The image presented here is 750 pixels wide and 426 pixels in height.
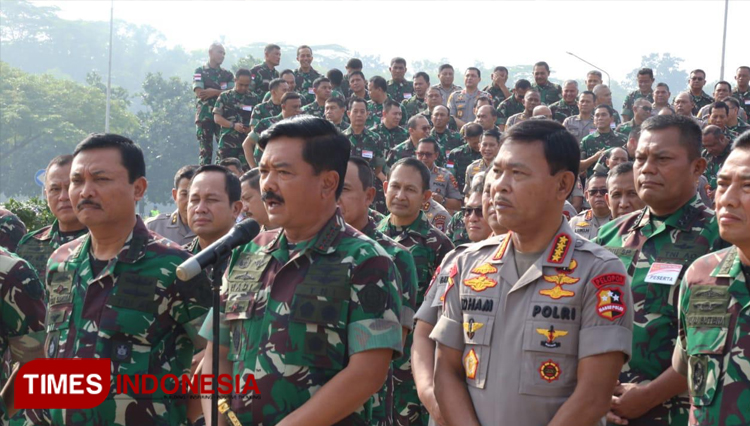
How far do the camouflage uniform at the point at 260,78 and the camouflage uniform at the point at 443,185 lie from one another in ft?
18.2

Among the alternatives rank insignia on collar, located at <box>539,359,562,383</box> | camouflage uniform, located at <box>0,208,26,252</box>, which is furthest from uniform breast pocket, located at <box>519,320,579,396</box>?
camouflage uniform, located at <box>0,208,26,252</box>

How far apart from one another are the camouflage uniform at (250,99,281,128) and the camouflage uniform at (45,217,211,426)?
381 inches

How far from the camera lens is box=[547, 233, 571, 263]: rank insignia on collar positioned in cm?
313

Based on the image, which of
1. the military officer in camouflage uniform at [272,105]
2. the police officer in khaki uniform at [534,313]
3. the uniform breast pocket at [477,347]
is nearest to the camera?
the police officer in khaki uniform at [534,313]

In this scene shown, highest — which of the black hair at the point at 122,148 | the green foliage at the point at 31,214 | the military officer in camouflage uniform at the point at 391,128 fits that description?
the black hair at the point at 122,148

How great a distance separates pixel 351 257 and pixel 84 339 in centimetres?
121

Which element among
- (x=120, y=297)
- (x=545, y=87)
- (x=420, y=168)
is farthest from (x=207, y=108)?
(x=120, y=297)

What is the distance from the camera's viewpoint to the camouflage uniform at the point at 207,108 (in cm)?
1521

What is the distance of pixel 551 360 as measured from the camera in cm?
302

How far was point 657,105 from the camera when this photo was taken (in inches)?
561

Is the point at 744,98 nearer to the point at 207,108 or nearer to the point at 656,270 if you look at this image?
the point at 207,108

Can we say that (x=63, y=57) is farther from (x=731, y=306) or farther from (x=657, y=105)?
(x=731, y=306)

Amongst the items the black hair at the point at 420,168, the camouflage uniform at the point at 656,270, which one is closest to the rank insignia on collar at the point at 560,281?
the camouflage uniform at the point at 656,270

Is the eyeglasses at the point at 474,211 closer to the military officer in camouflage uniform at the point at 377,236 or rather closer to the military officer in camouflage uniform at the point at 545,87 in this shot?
the military officer in camouflage uniform at the point at 377,236
